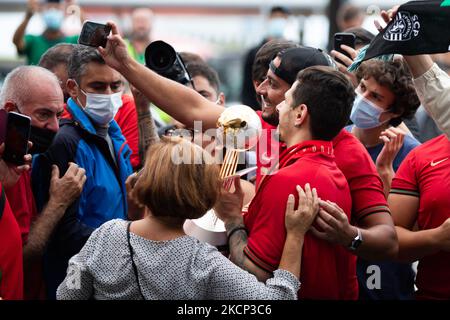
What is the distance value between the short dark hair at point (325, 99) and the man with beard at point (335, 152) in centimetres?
22

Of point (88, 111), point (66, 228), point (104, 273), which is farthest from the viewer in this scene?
point (88, 111)

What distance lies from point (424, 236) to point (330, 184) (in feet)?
2.42

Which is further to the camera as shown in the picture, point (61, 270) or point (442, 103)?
point (61, 270)

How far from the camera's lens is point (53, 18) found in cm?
907

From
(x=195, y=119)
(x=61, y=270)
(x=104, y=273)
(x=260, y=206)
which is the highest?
(x=195, y=119)

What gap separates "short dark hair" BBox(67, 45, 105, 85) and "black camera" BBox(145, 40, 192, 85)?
39cm

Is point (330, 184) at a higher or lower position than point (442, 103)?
lower

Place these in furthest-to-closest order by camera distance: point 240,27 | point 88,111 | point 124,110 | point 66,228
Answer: point 240,27, point 124,110, point 88,111, point 66,228

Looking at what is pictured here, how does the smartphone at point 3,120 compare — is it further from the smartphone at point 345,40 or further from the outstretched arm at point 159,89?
the smartphone at point 345,40

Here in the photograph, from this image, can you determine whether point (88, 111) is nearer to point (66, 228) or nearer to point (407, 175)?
point (66, 228)

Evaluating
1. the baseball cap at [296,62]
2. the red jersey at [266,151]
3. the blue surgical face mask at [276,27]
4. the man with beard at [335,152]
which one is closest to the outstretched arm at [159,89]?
the man with beard at [335,152]

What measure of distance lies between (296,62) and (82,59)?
1370 mm

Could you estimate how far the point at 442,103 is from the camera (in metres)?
4.28
